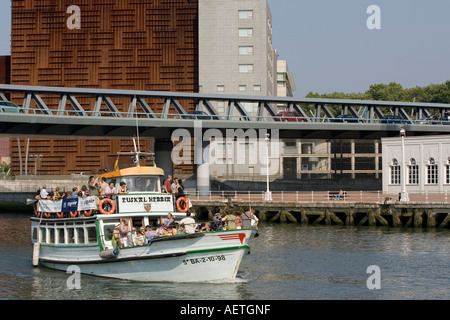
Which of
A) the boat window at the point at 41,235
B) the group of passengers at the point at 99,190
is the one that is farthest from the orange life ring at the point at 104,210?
the boat window at the point at 41,235

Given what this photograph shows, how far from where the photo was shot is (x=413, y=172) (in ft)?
230

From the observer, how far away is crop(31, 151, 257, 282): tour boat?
1176 inches

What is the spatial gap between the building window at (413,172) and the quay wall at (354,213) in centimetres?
1566

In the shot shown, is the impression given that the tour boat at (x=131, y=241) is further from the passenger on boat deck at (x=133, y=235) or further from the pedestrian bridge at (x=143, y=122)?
the pedestrian bridge at (x=143, y=122)

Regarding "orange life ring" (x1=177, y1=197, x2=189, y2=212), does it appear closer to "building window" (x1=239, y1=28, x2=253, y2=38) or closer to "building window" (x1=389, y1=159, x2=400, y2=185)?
"building window" (x1=389, y1=159, x2=400, y2=185)

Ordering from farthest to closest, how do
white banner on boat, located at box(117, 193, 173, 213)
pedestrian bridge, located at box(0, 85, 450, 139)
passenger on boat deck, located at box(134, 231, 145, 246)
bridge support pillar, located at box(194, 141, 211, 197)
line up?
bridge support pillar, located at box(194, 141, 211, 197) < pedestrian bridge, located at box(0, 85, 450, 139) < white banner on boat, located at box(117, 193, 173, 213) < passenger on boat deck, located at box(134, 231, 145, 246)

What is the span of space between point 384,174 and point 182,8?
175 ft

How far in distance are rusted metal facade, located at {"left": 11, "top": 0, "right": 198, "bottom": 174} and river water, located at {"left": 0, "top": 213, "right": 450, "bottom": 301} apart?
217 feet

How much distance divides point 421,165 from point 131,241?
4336 cm

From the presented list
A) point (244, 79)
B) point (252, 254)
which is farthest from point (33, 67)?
point (252, 254)

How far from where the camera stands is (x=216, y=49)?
11169cm

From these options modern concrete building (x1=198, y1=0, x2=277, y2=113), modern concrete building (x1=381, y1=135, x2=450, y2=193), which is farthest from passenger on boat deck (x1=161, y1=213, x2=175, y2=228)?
modern concrete building (x1=198, y1=0, x2=277, y2=113)

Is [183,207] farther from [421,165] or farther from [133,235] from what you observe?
[421,165]

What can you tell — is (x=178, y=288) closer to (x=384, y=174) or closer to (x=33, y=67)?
(x=384, y=174)
